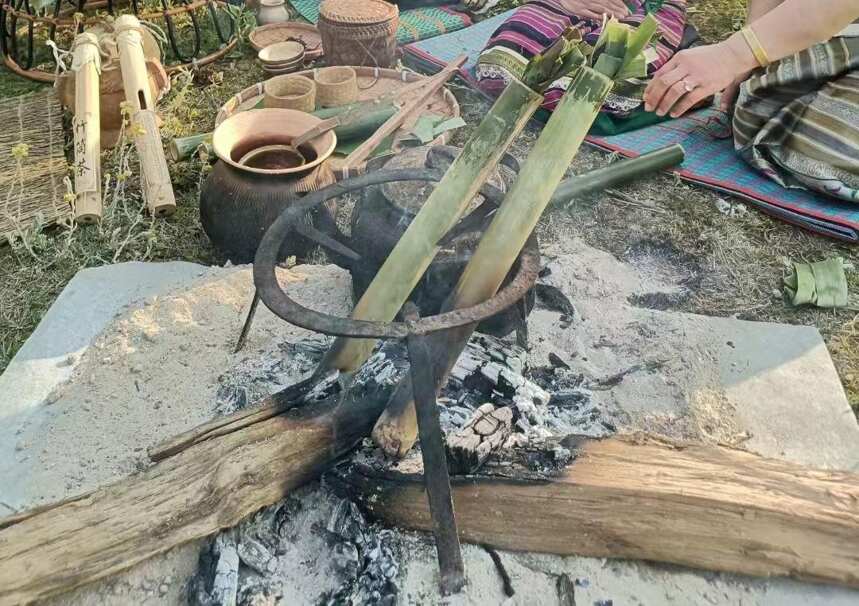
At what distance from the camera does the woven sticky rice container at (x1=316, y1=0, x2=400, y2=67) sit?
4332 mm

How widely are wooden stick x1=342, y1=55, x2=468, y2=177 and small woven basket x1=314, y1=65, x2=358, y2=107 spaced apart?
0.36 m

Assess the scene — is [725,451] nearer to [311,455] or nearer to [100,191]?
[311,455]

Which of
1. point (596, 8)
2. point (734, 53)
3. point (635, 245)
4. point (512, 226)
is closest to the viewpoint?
point (512, 226)

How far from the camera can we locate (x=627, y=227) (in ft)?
12.0

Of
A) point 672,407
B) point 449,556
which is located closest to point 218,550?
point 449,556

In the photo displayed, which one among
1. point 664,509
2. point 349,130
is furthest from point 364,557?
point 349,130

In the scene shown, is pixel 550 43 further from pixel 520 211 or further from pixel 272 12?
pixel 520 211

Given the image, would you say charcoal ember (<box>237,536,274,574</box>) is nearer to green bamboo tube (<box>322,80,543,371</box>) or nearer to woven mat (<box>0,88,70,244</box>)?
green bamboo tube (<box>322,80,543,371</box>)

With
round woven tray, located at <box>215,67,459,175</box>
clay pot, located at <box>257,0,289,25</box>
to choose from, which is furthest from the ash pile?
clay pot, located at <box>257,0,289,25</box>

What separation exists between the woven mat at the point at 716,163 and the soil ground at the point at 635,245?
0.07 m

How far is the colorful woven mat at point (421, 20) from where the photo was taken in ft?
16.9

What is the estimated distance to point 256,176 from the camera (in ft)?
9.91

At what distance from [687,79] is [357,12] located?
2.53m

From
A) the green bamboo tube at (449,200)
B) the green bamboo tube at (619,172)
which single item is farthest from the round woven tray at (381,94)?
the green bamboo tube at (449,200)
